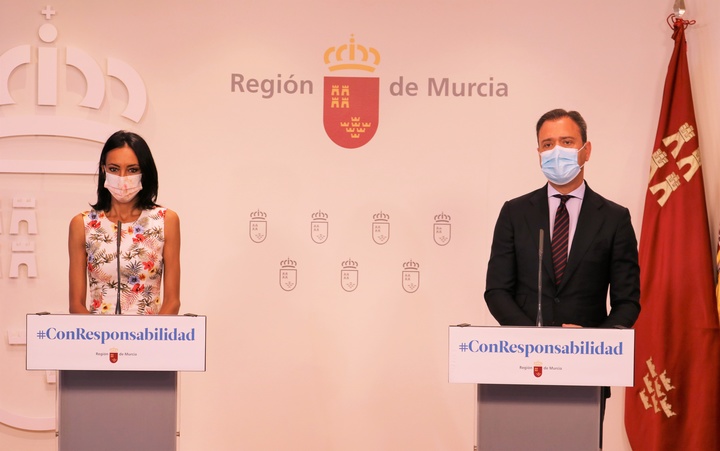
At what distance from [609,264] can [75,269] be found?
A: 2.18m

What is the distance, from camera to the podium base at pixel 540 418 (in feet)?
8.95

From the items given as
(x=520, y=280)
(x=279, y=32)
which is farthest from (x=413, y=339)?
(x=279, y=32)

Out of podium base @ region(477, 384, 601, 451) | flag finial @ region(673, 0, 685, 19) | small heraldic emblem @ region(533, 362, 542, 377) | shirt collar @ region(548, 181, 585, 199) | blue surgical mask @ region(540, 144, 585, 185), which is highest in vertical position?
flag finial @ region(673, 0, 685, 19)

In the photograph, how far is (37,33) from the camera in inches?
185

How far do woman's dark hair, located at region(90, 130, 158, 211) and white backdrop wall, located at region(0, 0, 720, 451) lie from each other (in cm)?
138

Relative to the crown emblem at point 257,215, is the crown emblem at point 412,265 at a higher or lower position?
lower

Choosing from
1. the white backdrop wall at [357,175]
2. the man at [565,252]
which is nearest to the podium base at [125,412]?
the man at [565,252]

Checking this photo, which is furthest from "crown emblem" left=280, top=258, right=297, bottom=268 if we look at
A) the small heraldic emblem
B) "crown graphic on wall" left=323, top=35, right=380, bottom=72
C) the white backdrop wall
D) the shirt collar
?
the small heraldic emblem

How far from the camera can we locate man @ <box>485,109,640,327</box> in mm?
3191

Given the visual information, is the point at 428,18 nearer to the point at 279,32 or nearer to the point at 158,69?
the point at 279,32

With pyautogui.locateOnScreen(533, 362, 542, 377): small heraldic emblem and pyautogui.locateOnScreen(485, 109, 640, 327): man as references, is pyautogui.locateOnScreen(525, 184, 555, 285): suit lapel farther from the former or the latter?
pyautogui.locateOnScreen(533, 362, 542, 377): small heraldic emblem

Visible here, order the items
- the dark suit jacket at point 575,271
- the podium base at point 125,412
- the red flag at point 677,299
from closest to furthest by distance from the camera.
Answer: the podium base at point 125,412
the dark suit jacket at point 575,271
the red flag at point 677,299

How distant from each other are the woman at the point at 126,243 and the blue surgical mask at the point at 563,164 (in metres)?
1.59

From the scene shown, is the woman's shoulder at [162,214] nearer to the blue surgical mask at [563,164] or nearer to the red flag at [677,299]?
the blue surgical mask at [563,164]
